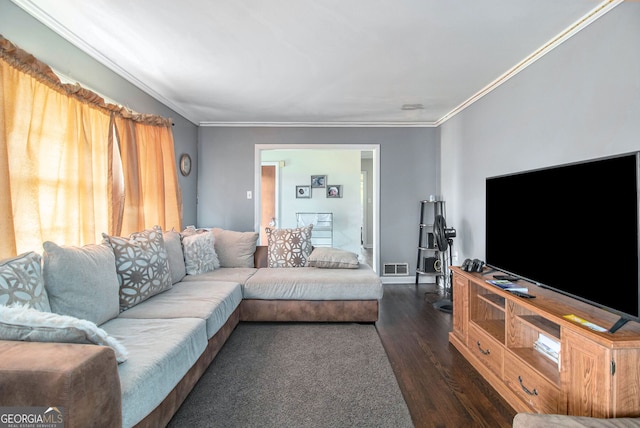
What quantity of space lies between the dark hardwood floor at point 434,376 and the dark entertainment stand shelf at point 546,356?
0.10 metres

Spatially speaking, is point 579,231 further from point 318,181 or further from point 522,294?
point 318,181

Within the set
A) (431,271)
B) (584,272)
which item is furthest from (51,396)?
(431,271)

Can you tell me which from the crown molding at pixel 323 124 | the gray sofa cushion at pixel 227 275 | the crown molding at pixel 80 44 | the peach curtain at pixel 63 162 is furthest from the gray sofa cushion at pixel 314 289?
the crown molding at pixel 323 124

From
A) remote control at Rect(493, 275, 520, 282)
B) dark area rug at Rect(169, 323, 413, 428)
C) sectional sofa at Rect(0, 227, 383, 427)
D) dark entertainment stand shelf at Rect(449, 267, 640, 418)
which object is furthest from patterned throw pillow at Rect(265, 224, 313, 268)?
remote control at Rect(493, 275, 520, 282)

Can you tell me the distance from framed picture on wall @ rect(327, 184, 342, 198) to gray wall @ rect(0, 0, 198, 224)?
11.0 feet

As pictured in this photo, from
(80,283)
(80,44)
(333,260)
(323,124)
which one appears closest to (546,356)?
(333,260)

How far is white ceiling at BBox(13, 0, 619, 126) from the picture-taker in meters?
1.85

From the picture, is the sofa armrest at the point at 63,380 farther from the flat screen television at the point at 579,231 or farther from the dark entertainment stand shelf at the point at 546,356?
the flat screen television at the point at 579,231

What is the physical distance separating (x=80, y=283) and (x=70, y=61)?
1717mm

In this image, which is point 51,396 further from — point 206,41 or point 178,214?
point 178,214

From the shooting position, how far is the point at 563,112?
2.10 m

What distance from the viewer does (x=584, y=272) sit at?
1.49 m

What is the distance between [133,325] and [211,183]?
2953mm

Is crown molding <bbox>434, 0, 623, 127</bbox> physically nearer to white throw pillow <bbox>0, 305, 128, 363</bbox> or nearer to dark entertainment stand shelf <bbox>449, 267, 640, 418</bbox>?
dark entertainment stand shelf <bbox>449, 267, 640, 418</bbox>
